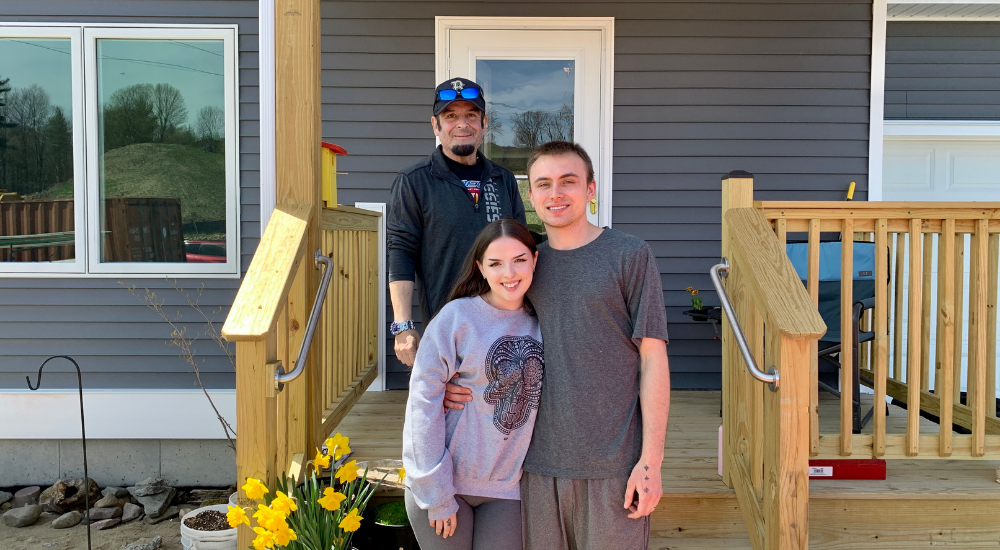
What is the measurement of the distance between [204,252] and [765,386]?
11.2ft

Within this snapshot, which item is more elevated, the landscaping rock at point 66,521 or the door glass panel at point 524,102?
the door glass panel at point 524,102

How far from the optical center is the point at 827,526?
276 cm

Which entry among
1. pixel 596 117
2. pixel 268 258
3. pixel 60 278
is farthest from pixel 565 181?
pixel 60 278

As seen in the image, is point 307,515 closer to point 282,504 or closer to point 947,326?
point 282,504

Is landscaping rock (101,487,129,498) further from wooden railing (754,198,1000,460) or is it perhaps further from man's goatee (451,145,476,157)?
wooden railing (754,198,1000,460)

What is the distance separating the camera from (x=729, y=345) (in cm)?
291

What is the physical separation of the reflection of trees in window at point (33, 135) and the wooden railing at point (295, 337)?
194cm

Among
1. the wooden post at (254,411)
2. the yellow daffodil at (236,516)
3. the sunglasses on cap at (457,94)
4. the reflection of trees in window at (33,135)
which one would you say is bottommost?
the yellow daffodil at (236,516)

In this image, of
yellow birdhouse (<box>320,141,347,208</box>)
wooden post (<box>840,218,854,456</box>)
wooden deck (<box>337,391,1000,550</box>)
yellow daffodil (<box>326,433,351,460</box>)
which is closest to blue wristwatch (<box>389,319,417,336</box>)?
yellow daffodil (<box>326,433,351,460</box>)

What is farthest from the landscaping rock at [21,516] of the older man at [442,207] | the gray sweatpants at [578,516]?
the gray sweatpants at [578,516]

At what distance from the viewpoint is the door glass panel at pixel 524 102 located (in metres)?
4.57

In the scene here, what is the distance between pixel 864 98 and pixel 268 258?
12.6ft

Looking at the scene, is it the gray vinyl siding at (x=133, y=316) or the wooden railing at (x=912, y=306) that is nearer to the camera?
the wooden railing at (x=912, y=306)

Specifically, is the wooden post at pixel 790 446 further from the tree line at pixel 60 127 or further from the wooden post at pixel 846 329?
the tree line at pixel 60 127
